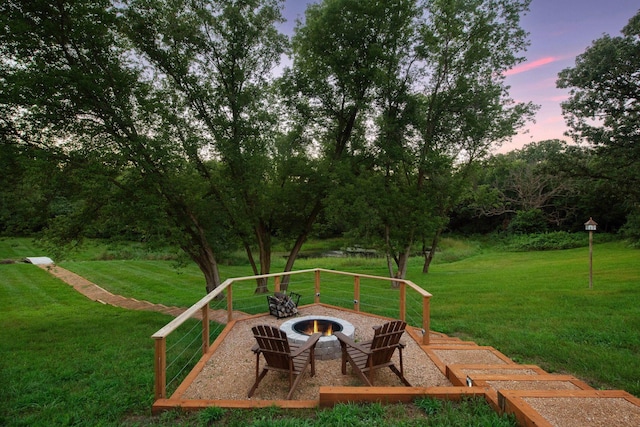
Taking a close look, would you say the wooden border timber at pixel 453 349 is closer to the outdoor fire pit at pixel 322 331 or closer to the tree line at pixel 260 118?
the outdoor fire pit at pixel 322 331

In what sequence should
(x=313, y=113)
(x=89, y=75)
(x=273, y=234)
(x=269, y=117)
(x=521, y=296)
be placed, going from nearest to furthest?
(x=89, y=75)
(x=521, y=296)
(x=269, y=117)
(x=313, y=113)
(x=273, y=234)

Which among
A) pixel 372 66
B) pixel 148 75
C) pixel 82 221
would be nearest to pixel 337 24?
pixel 372 66

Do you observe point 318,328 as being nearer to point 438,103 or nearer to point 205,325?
point 205,325

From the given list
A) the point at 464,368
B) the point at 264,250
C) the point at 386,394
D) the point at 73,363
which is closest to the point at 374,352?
the point at 386,394

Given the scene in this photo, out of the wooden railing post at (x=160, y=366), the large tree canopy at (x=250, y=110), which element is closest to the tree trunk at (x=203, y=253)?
the large tree canopy at (x=250, y=110)

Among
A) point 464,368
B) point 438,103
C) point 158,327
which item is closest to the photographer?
point 464,368

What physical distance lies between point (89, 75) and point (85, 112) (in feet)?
3.25

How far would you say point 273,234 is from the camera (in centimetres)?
1394

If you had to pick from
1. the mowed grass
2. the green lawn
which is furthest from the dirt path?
the mowed grass

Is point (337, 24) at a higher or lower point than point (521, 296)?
higher

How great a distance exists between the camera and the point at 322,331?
19.7ft

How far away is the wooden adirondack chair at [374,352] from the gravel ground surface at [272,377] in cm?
19

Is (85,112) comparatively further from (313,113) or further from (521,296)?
(521,296)

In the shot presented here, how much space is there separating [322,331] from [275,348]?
198 cm
